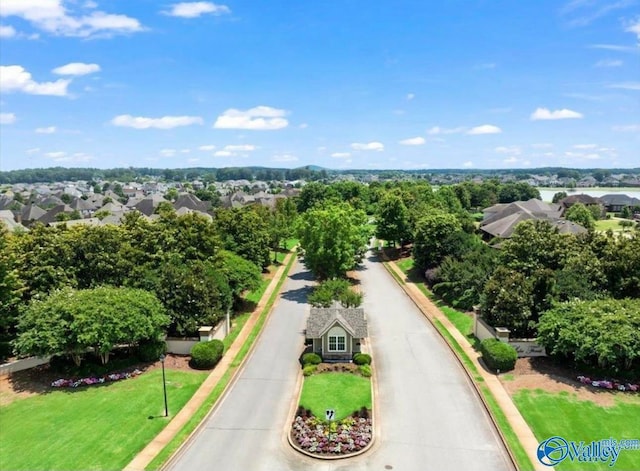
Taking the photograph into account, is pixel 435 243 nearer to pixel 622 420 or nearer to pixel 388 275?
pixel 388 275

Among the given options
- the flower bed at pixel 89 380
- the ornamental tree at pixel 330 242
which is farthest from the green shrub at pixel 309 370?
the ornamental tree at pixel 330 242

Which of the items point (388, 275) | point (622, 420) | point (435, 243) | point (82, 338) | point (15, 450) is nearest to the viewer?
point (15, 450)

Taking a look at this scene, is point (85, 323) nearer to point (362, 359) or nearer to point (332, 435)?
point (332, 435)

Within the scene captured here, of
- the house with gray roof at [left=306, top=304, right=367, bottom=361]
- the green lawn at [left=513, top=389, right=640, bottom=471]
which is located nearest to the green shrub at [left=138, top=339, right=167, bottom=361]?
the house with gray roof at [left=306, top=304, right=367, bottom=361]

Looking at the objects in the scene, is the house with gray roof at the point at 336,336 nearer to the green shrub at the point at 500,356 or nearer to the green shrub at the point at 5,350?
the green shrub at the point at 500,356

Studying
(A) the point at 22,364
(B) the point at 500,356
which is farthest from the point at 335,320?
(A) the point at 22,364

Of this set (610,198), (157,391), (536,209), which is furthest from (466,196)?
(157,391)

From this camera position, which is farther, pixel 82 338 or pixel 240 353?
pixel 240 353
